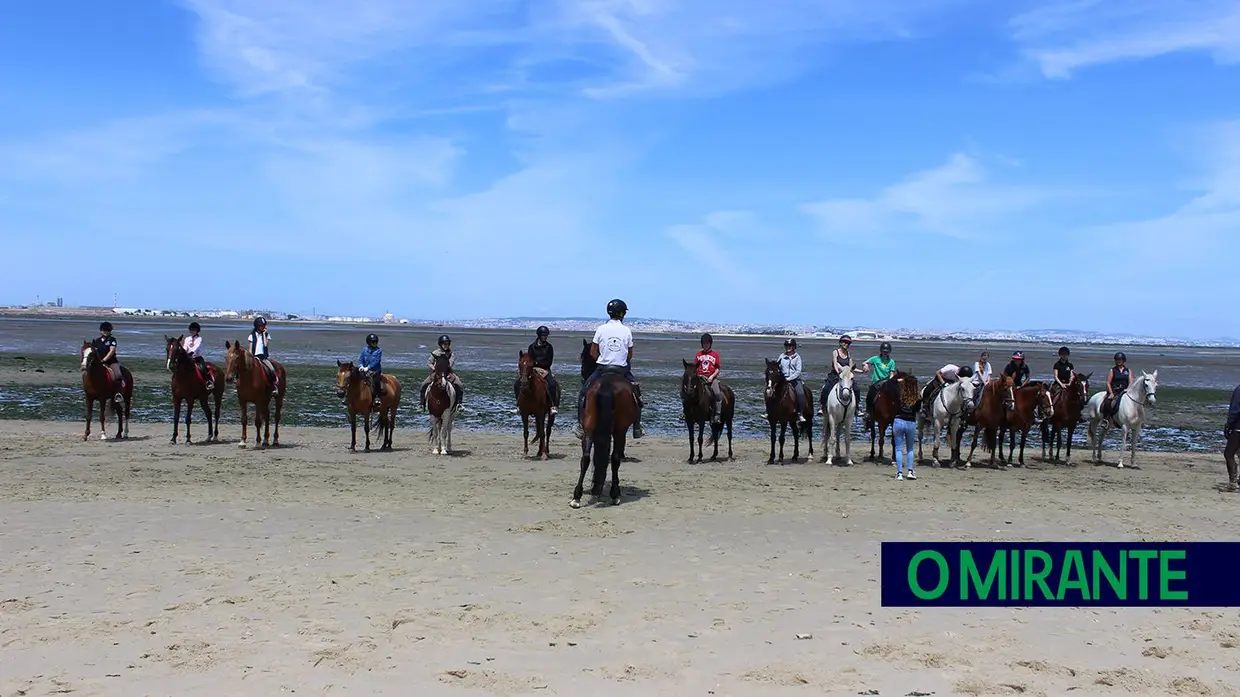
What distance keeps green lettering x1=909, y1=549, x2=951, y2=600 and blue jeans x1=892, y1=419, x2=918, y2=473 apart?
6.25 metres

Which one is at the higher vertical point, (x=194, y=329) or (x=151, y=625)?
(x=194, y=329)

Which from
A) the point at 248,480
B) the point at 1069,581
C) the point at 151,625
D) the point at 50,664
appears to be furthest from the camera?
the point at 248,480

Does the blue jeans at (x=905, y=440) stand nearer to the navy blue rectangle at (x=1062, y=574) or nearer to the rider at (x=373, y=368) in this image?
the navy blue rectangle at (x=1062, y=574)

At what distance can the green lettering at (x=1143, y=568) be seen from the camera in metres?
7.50

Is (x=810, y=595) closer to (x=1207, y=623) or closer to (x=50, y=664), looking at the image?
(x=1207, y=623)

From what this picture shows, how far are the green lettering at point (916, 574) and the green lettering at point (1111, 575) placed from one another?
48.6 inches

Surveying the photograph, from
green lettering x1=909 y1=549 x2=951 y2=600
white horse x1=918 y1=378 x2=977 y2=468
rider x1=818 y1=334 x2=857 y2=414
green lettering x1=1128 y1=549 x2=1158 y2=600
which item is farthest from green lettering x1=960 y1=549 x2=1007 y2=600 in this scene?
white horse x1=918 y1=378 x2=977 y2=468

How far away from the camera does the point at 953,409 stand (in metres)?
16.3

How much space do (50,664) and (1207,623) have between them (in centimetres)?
838

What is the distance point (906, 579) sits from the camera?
7.47 meters

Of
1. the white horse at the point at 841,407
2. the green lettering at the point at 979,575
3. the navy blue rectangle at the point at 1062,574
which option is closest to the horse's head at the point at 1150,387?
the white horse at the point at 841,407

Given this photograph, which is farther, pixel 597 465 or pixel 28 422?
pixel 28 422

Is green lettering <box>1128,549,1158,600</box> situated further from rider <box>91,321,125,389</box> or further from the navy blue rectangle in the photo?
rider <box>91,321,125,389</box>

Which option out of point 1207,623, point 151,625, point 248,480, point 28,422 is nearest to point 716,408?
point 248,480
